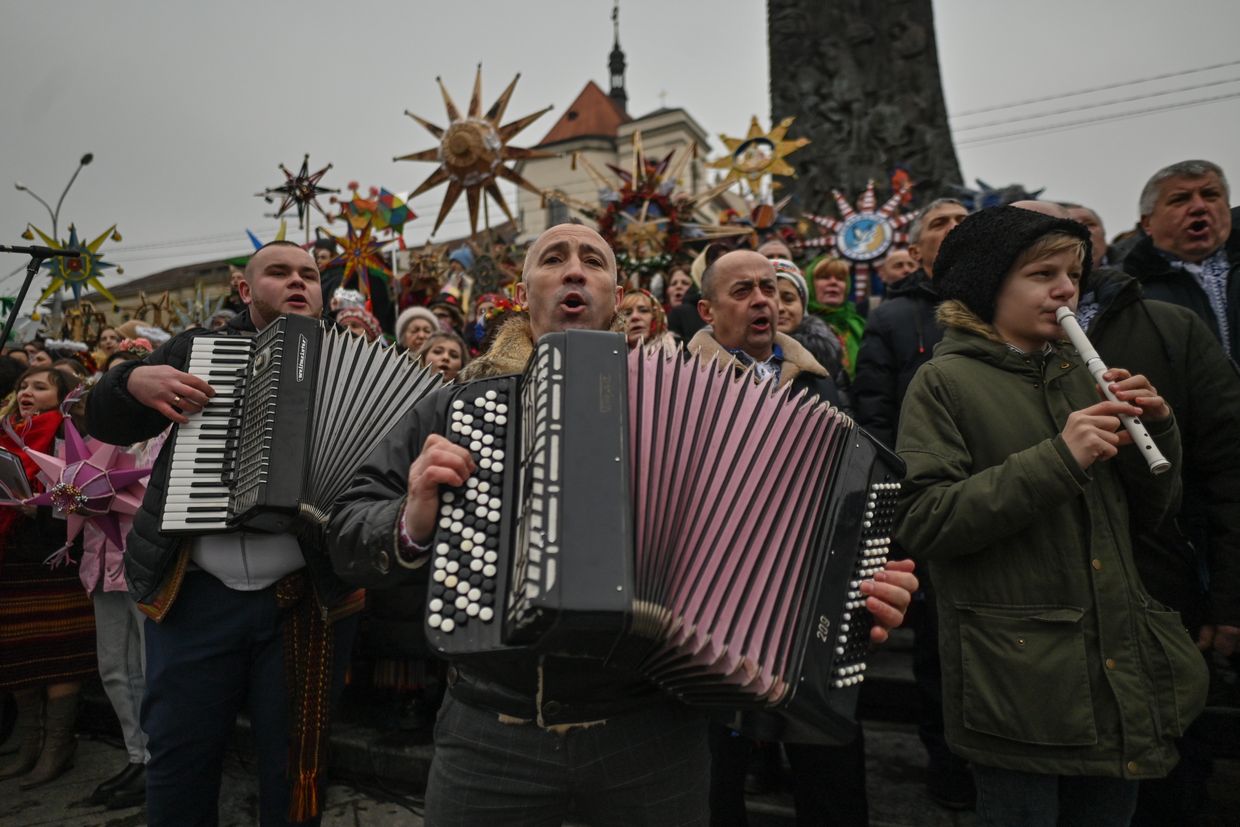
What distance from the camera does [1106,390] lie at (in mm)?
1939

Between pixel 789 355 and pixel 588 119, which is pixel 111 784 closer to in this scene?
pixel 789 355

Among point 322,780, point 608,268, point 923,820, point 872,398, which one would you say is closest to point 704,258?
point 872,398

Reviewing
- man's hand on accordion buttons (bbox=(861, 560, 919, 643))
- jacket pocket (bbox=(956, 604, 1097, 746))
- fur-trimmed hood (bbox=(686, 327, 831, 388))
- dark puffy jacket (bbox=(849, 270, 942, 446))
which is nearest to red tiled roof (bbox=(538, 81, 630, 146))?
dark puffy jacket (bbox=(849, 270, 942, 446))

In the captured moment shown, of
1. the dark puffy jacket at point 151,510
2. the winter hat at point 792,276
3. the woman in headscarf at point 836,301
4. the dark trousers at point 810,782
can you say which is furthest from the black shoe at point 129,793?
the woman in headscarf at point 836,301

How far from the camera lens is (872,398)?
359 cm

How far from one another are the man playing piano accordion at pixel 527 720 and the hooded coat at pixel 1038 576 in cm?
43

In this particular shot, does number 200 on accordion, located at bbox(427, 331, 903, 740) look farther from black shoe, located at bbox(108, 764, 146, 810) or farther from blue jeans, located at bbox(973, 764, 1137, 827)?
black shoe, located at bbox(108, 764, 146, 810)

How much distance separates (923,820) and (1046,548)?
5.83 feet

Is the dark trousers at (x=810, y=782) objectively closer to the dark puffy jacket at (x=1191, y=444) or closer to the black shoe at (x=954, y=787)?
the black shoe at (x=954, y=787)

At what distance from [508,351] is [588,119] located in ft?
147

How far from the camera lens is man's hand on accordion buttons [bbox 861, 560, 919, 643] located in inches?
65.3

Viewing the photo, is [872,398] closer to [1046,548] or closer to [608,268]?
[1046,548]

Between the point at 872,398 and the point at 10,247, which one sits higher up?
the point at 10,247

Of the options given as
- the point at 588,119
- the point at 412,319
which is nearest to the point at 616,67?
the point at 588,119
